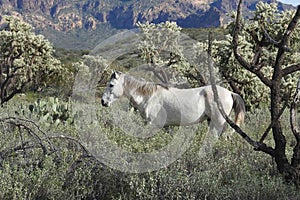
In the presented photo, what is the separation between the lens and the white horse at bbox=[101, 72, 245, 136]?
8.52 meters

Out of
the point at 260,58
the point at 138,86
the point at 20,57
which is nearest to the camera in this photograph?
the point at 138,86

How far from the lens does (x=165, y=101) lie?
28.0ft

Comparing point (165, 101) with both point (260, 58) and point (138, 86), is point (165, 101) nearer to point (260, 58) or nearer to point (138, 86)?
point (138, 86)

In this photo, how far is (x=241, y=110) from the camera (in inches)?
347

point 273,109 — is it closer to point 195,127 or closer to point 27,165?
point 27,165

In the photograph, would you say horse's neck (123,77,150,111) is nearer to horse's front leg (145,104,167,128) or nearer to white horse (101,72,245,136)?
white horse (101,72,245,136)

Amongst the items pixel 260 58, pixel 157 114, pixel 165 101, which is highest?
pixel 165 101

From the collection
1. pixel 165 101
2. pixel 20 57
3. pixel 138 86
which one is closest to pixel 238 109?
pixel 165 101

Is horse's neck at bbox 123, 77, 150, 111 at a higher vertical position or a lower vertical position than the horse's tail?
higher

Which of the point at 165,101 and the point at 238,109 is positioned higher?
the point at 165,101

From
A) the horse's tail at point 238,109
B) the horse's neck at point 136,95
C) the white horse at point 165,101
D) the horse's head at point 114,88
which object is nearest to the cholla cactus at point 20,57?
the horse's head at point 114,88

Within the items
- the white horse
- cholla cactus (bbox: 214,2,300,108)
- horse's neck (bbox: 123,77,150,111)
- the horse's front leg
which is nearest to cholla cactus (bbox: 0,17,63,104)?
cholla cactus (bbox: 214,2,300,108)

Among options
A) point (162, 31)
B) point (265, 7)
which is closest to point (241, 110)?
point (265, 7)

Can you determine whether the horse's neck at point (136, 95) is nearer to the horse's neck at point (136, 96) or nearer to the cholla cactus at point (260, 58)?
the horse's neck at point (136, 96)
